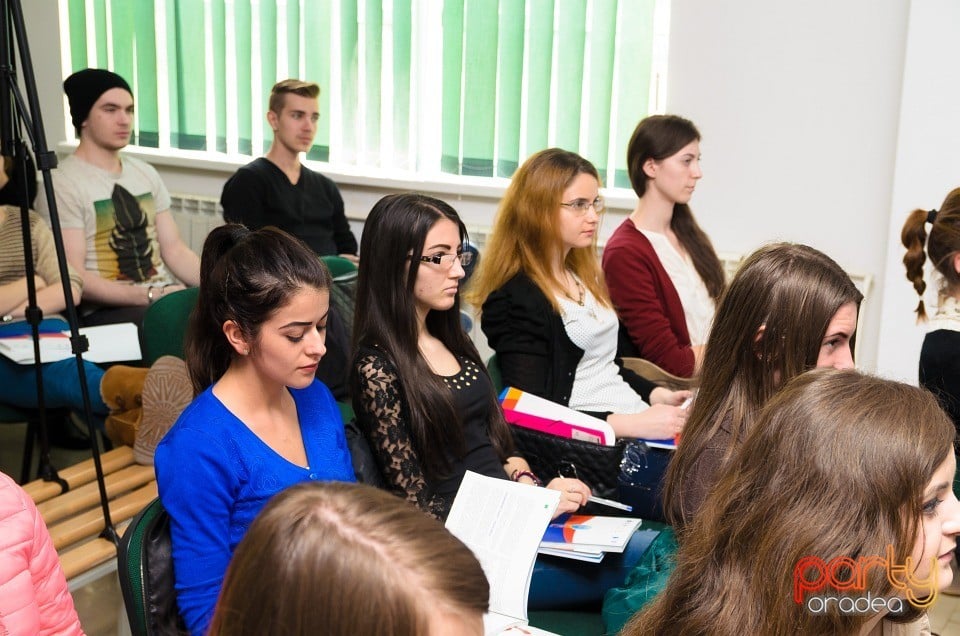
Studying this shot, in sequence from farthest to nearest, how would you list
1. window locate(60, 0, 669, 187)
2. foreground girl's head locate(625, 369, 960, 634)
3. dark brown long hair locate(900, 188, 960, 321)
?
window locate(60, 0, 669, 187), dark brown long hair locate(900, 188, 960, 321), foreground girl's head locate(625, 369, 960, 634)

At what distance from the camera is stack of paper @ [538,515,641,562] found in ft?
6.30

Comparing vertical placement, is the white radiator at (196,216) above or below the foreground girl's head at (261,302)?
below

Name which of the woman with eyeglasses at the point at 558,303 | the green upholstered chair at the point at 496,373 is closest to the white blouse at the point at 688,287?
the woman with eyeglasses at the point at 558,303

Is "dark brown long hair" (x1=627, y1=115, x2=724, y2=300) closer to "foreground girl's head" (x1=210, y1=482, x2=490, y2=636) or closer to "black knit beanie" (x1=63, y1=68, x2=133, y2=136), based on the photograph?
"black knit beanie" (x1=63, y1=68, x2=133, y2=136)

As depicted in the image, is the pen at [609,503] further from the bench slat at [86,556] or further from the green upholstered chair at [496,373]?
the bench slat at [86,556]

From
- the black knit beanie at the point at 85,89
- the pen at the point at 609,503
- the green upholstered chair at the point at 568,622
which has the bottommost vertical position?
the green upholstered chair at the point at 568,622

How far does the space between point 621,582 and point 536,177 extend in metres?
1.17

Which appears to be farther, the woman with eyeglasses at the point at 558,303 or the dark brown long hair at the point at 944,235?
the woman with eyeglasses at the point at 558,303

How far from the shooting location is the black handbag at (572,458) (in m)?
2.24

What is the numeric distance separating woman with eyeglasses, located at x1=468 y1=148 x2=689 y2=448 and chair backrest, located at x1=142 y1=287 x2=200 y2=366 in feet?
2.51

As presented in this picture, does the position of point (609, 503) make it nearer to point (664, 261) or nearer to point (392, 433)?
point (392, 433)

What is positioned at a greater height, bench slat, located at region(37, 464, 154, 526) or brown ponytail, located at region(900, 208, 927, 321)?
brown ponytail, located at region(900, 208, 927, 321)

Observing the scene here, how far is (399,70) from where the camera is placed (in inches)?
185

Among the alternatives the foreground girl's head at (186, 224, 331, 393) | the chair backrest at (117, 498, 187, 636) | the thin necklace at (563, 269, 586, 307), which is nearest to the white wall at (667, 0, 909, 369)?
the thin necklace at (563, 269, 586, 307)
